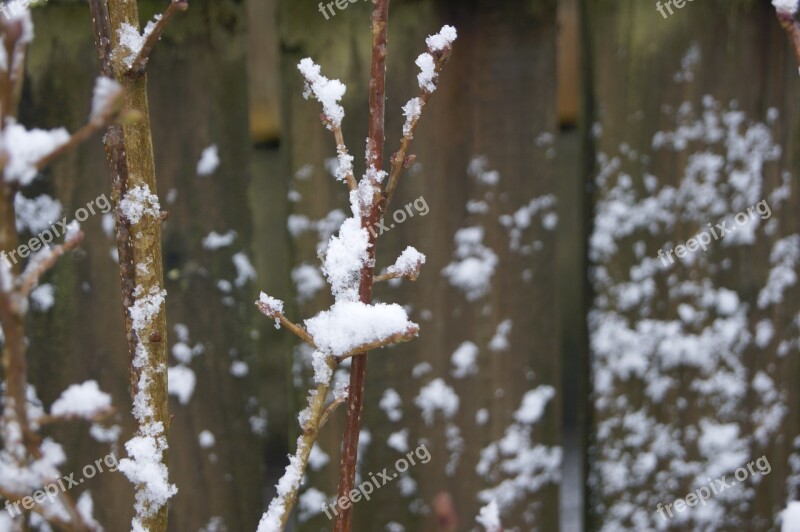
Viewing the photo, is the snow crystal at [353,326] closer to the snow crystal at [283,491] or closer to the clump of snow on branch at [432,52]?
the snow crystal at [283,491]

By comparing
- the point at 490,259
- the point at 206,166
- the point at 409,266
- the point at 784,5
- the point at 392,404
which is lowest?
the point at 409,266

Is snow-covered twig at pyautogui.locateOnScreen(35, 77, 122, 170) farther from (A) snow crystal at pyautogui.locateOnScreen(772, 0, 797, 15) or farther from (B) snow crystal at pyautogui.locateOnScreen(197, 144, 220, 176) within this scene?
(B) snow crystal at pyautogui.locateOnScreen(197, 144, 220, 176)

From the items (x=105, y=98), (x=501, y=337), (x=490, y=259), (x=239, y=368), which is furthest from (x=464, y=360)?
(x=105, y=98)

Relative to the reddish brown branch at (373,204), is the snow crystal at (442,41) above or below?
above

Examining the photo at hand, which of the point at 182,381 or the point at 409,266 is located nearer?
the point at 409,266

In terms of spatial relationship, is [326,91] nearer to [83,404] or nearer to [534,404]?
A: [83,404]

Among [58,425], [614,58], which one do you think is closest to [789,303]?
[614,58]

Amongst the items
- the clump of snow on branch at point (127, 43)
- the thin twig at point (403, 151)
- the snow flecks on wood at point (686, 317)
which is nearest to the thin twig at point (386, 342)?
the thin twig at point (403, 151)

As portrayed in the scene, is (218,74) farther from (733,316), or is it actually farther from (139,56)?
(733,316)
